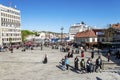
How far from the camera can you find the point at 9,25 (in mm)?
117250

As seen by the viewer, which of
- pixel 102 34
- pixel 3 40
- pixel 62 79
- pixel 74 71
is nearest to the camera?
pixel 62 79

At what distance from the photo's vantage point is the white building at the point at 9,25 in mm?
109938

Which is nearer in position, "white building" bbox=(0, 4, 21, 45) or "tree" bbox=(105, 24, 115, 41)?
"tree" bbox=(105, 24, 115, 41)

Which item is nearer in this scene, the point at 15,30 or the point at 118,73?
the point at 118,73

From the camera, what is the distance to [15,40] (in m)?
122

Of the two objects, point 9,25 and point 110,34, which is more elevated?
point 9,25

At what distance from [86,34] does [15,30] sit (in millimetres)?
39979

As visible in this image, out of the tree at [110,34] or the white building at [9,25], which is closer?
the tree at [110,34]

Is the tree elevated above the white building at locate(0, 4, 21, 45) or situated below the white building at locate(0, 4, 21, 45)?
below

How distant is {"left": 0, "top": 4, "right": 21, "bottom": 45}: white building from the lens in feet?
361

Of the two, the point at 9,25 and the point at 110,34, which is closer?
the point at 110,34

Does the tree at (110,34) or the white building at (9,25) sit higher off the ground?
the white building at (9,25)

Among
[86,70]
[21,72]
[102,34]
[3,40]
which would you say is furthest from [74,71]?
[3,40]

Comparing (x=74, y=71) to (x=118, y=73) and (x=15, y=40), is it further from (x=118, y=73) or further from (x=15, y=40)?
(x=15, y=40)
